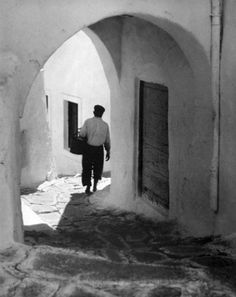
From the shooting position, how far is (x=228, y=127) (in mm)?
5719

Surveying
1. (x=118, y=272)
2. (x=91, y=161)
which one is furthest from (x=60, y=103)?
(x=118, y=272)

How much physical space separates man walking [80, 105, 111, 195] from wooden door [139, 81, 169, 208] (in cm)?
134

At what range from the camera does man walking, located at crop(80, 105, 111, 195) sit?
30.7ft

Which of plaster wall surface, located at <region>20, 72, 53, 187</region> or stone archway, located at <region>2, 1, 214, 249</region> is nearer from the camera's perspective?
stone archway, located at <region>2, 1, 214, 249</region>

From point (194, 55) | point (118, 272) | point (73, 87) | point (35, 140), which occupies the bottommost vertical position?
point (35, 140)

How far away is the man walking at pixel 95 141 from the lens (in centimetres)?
935

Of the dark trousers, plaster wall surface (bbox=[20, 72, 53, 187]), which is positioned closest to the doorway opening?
plaster wall surface (bbox=[20, 72, 53, 187])

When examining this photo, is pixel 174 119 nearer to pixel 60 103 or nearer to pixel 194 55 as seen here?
pixel 194 55

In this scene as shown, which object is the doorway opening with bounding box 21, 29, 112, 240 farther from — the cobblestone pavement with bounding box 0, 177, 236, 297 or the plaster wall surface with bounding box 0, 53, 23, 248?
the plaster wall surface with bounding box 0, 53, 23, 248

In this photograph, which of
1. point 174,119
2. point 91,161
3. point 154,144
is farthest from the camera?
point 91,161

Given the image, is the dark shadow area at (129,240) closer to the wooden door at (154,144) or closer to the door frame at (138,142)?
the door frame at (138,142)

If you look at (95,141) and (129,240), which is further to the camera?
(95,141)

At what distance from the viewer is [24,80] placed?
17.0 feet

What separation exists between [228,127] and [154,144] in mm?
2183
